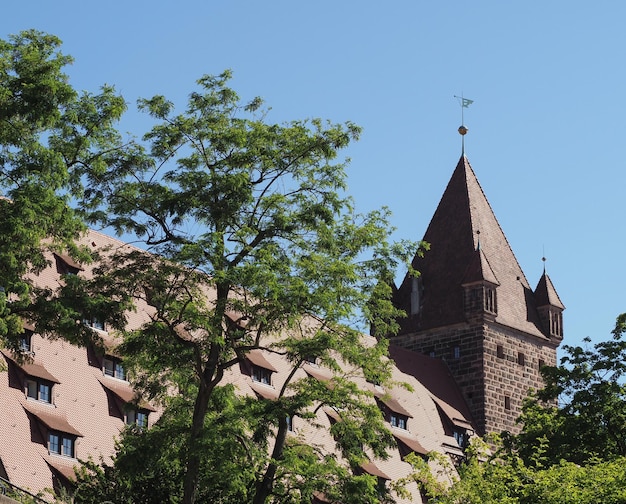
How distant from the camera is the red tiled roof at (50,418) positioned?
34438 mm

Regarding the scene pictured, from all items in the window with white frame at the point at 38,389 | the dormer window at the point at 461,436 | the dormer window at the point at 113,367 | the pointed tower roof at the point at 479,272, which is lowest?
the window with white frame at the point at 38,389

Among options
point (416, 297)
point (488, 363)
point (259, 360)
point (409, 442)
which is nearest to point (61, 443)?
point (259, 360)

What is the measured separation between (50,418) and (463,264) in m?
27.8

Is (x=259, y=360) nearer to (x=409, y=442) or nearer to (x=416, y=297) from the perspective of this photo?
(x=409, y=442)

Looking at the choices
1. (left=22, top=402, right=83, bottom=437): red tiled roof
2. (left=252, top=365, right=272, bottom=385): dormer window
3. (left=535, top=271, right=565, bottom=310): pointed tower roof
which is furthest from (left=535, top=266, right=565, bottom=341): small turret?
(left=22, top=402, right=83, bottom=437): red tiled roof

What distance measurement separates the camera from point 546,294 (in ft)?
202

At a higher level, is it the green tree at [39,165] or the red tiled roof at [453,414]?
the red tiled roof at [453,414]

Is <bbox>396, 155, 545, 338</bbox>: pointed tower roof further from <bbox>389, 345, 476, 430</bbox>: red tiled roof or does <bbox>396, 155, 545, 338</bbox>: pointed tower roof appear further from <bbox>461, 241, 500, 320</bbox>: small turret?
<bbox>389, 345, 476, 430</bbox>: red tiled roof

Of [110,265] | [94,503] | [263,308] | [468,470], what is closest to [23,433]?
[94,503]

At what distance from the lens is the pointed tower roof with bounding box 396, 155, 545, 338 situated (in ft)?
195

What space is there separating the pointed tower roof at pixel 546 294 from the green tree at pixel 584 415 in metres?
20.7

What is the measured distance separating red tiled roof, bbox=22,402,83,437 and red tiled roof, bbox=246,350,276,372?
9.34 metres

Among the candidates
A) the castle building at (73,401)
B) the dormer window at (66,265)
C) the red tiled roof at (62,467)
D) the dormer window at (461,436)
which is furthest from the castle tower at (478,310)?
the red tiled roof at (62,467)

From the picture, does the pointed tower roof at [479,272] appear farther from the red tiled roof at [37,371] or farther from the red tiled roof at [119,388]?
the red tiled roof at [37,371]
